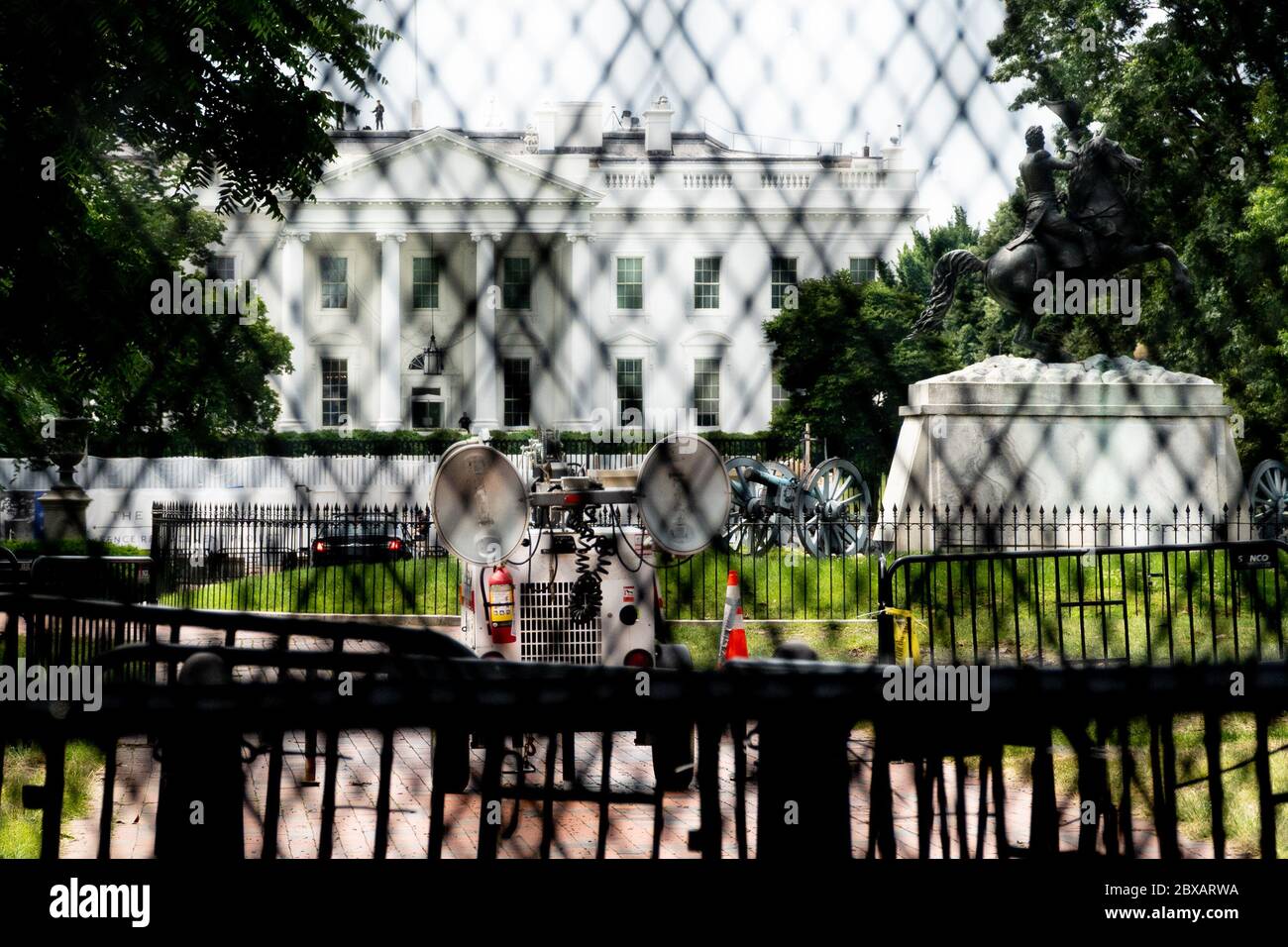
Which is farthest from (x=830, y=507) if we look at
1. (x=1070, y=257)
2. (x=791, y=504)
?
(x=1070, y=257)

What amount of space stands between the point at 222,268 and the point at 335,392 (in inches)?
7.3

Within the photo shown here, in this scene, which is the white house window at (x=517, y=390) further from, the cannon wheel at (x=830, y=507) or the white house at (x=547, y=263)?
the cannon wheel at (x=830, y=507)

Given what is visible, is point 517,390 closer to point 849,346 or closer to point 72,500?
point 849,346

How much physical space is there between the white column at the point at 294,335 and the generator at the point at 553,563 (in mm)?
1617

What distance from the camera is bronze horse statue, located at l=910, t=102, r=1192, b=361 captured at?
69.6 inches

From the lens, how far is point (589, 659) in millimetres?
5234

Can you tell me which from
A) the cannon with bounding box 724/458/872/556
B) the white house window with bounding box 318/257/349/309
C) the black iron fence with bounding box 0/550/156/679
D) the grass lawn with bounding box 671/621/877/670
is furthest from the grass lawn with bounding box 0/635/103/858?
the cannon with bounding box 724/458/872/556

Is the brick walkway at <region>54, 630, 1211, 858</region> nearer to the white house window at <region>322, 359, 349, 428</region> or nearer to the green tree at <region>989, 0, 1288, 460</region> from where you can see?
the green tree at <region>989, 0, 1288, 460</region>

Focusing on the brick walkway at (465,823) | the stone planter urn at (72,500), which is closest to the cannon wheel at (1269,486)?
the brick walkway at (465,823)

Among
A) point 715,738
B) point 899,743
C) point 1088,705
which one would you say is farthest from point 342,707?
point 899,743

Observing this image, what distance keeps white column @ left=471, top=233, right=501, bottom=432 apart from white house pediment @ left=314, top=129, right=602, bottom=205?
0.05 metres

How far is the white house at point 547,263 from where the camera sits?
3.58ft

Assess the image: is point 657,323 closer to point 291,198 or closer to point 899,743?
point 291,198

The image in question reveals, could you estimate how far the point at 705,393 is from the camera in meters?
1.28
